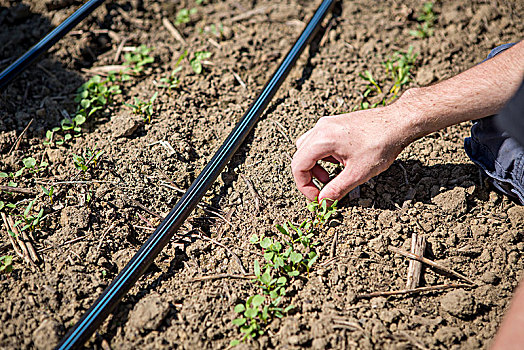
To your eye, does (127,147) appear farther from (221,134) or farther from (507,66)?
(507,66)

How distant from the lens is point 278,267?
5.79 ft

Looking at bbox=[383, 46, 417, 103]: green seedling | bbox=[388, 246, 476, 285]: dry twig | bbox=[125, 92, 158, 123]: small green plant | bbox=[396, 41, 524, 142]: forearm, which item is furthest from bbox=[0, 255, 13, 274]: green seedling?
bbox=[383, 46, 417, 103]: green seedling

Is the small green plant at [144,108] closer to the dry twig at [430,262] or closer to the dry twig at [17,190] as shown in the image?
the dry twig at [17,190]

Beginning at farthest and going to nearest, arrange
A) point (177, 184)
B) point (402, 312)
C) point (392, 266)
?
point (177, 184)
point (392, 266)
point (402, 312)

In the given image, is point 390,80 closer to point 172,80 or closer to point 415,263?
point 415,263

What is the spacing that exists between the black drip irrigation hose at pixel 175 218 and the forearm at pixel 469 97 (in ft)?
2.58

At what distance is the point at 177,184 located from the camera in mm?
2062

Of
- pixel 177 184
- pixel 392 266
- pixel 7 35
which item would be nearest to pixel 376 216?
pixel 392 266

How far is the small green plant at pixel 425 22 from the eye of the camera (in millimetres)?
2732

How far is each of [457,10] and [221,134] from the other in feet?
6.28

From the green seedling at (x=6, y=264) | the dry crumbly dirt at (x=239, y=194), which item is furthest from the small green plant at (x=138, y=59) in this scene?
the green seedling at (x=6, y=264)

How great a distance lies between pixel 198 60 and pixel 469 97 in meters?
1.60

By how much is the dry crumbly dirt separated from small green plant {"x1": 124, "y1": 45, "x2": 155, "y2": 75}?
0.22 feet

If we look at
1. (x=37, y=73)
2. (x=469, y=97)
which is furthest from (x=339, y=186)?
(x=37, y=73)
